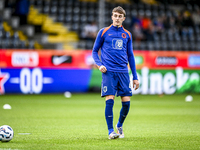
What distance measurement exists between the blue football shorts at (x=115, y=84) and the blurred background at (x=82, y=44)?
1177 cm

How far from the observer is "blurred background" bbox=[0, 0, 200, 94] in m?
18.2

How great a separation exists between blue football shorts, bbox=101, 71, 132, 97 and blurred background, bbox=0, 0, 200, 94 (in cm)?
1177

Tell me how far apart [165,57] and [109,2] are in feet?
23.3

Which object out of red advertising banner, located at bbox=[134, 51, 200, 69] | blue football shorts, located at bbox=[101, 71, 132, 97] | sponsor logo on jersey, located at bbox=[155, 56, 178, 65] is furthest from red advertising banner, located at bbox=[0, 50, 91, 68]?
blue football shorts, located at bbox=[101, 71, 132, 97]

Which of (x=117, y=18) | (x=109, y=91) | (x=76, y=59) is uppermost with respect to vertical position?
(x=117, y=18)

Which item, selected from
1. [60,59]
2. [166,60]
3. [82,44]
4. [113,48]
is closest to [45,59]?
[60,59]

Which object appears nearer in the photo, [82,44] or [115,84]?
[115,84]

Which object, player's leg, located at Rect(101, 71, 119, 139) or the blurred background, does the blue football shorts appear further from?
the blurred background

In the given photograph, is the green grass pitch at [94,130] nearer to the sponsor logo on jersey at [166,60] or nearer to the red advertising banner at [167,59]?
the red advertising banner at [167,59]

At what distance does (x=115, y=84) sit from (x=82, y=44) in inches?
563

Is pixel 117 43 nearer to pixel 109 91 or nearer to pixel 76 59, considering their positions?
pixel 109 91

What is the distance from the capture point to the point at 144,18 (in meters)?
23.7

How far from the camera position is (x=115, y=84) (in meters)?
6.57

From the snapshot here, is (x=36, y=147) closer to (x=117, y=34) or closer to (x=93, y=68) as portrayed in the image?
(x=117, y=34)
